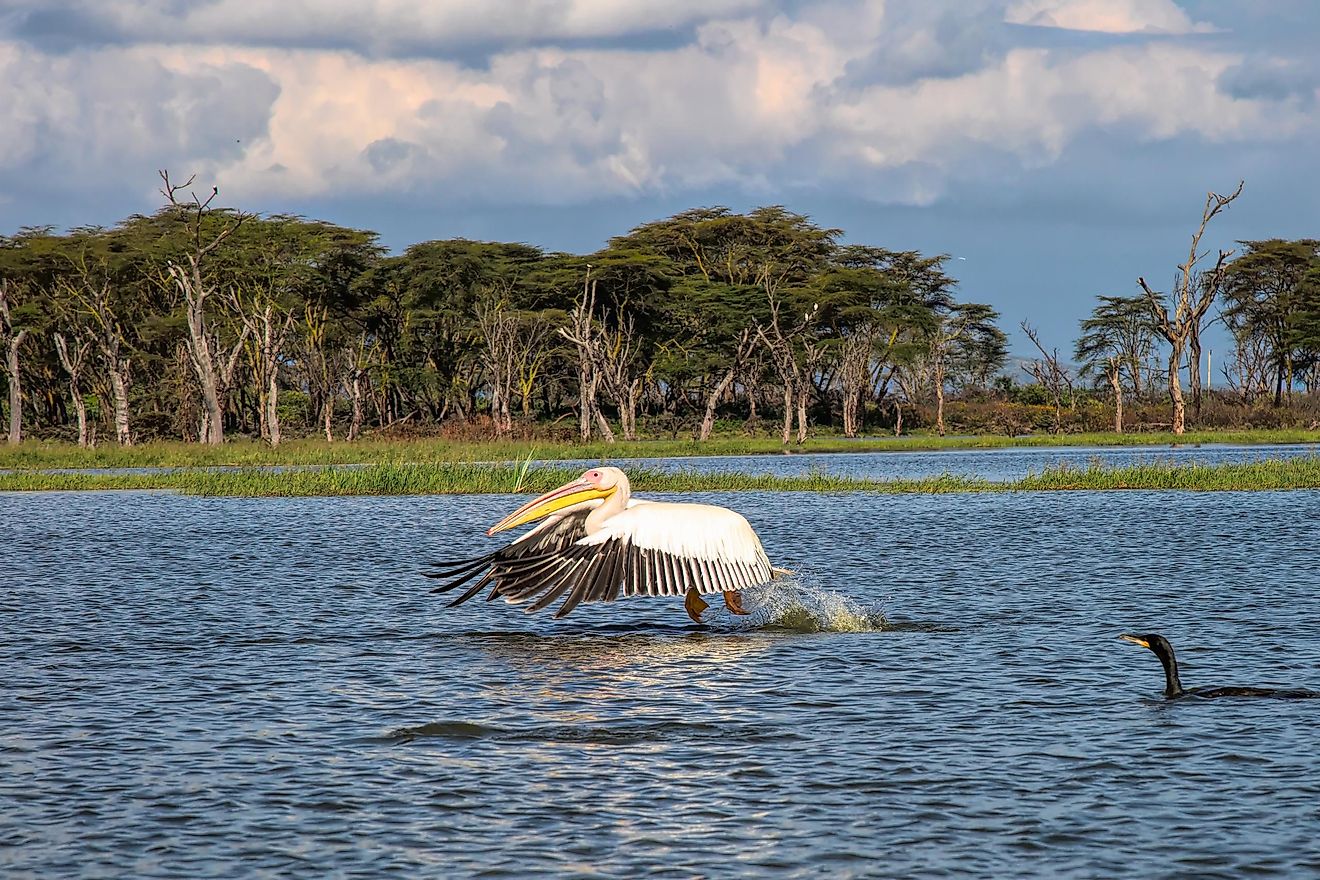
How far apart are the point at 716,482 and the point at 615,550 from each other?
22533 millimetres

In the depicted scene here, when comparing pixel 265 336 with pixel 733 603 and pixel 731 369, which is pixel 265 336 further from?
pixel 733 603

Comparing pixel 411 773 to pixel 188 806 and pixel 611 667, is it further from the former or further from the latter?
pixel 611 667

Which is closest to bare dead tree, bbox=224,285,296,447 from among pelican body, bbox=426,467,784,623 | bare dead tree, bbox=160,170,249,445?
bare dead tree, bbox=160,170,249,445

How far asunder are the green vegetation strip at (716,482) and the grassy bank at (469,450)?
3.67m

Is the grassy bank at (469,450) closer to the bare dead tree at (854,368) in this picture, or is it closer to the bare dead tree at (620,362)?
the bare dead tree at (620,362)

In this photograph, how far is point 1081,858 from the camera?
22.7 feet

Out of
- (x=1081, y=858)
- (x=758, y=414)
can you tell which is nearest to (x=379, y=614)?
(x=1081, y=858)

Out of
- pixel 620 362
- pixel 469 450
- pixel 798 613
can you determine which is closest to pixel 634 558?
pixel 798 613

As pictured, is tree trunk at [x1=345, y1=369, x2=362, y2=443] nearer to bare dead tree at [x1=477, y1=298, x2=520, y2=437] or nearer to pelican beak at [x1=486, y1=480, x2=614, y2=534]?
bare dead tree at [x1=477, y1=298, x2=520, y2=437]

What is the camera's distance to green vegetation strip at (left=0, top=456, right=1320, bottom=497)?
33094 mm

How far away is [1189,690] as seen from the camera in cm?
1027

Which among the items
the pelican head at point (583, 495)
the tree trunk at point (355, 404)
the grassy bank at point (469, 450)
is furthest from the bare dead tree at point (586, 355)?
the pelican head at point (583, 495)

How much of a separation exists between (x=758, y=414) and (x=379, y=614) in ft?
199

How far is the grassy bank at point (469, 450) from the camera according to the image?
1761 inches
